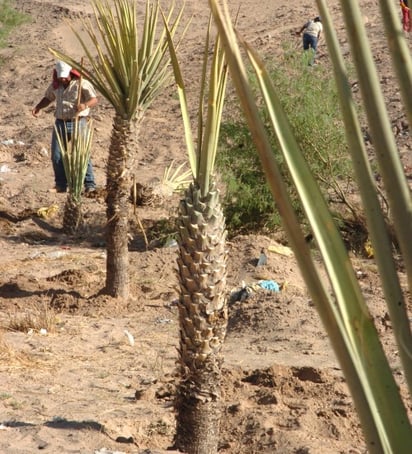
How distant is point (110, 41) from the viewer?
6980mm

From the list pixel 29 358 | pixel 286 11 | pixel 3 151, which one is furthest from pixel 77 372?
pixel 286 11

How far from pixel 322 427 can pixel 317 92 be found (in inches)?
202

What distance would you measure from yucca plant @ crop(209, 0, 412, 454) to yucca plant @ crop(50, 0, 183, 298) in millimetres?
5471

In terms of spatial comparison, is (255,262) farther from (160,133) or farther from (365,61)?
(160,133)

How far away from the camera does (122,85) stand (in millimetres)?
7266

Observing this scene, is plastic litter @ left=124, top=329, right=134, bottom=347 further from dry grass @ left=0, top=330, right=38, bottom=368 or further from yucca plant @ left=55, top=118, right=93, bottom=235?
yucca plant @ left=55, top=118, right=93, bottom=235

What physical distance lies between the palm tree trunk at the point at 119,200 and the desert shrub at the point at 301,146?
1999 mm

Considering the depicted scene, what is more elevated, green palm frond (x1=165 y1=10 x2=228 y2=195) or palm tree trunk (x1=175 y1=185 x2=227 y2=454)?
green palm frond (x1=165 y1=10 x2=228 y2=195)

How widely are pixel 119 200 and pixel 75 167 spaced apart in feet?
8.88

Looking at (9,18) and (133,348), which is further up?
(9,18)

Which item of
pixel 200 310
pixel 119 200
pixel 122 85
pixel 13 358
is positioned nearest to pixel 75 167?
pixel 119 200

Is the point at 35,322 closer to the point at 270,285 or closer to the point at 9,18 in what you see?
the point at 270,285

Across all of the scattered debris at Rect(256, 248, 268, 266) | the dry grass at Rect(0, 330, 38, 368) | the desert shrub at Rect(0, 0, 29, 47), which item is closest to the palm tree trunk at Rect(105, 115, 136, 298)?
the scattered debris at Rect(256, 248, 268, 266)

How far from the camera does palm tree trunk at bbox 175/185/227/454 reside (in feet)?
14.2
